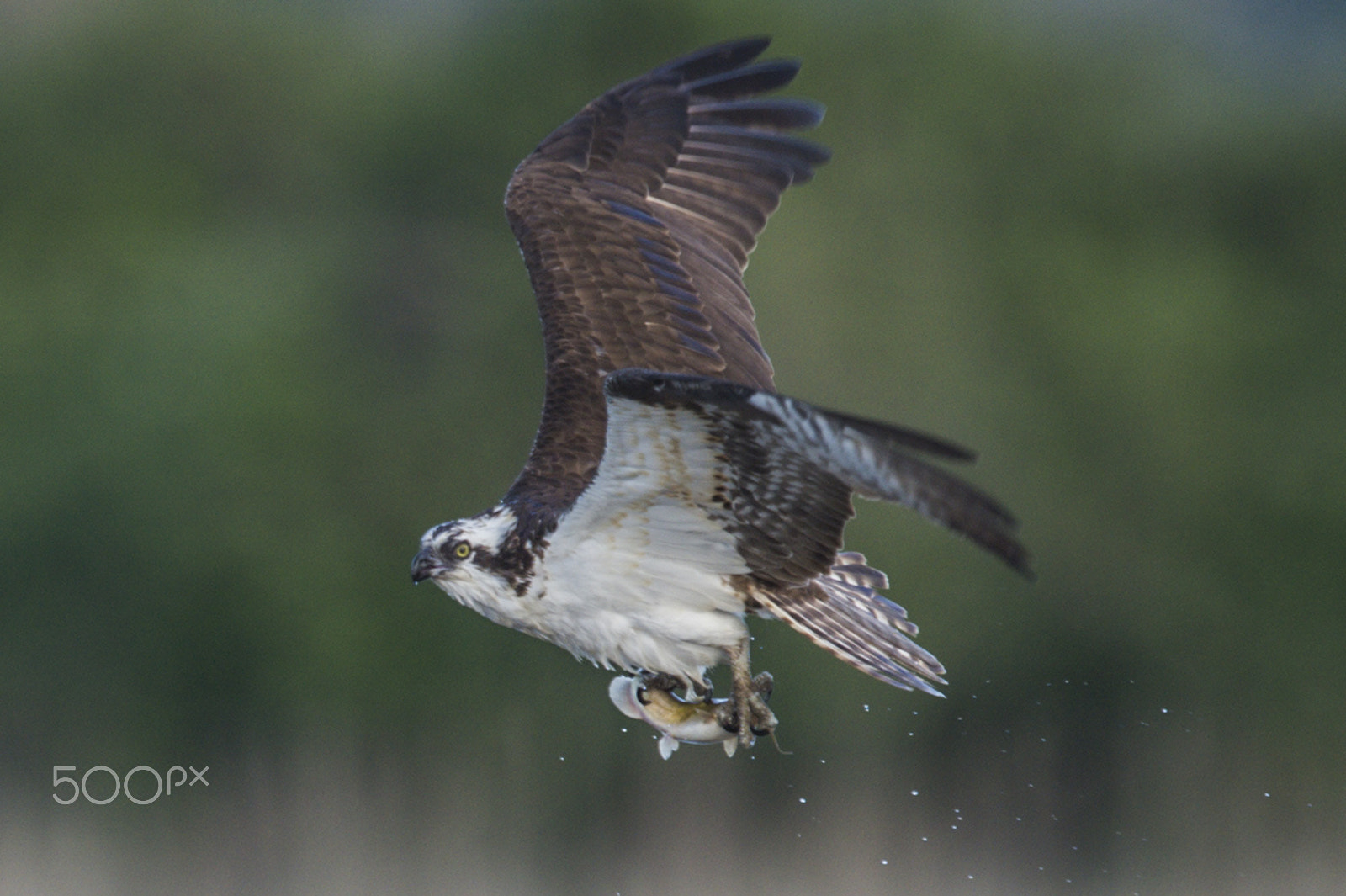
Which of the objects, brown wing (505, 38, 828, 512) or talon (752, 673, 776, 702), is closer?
talon (752, 673, 776, 702)

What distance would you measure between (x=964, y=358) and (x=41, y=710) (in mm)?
11751

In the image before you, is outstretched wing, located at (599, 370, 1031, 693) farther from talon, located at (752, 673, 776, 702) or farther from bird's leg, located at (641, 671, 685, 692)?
bird's leg, located at (641, 671, 685, 692)

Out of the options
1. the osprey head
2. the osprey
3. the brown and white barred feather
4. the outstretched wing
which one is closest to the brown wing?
the osprey

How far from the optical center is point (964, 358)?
2419 cm

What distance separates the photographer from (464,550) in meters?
7.23

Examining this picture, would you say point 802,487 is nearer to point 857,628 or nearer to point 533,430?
point 857,628

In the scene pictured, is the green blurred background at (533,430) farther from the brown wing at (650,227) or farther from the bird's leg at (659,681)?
the bird's leg at (659,681)

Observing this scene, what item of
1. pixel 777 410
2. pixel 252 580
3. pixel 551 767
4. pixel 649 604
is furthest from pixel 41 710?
pixel 777 410

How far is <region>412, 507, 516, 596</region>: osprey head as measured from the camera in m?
7.20

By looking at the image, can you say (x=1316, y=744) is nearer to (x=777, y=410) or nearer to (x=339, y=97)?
(x=339, y=97)
